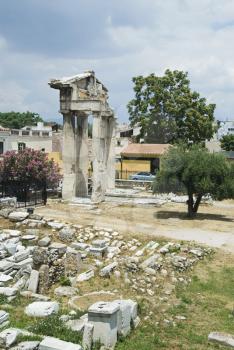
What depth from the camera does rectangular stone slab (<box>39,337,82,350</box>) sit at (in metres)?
8.73

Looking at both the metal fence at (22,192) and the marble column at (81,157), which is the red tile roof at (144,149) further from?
the metal fence at (22,192)

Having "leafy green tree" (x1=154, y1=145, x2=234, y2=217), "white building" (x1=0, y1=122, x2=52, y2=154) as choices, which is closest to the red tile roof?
"white building" (x1=0, y1=122, x2=52, y2=154)

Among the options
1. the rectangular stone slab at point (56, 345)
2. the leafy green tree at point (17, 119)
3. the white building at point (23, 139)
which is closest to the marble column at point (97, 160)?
the white building at point (23, 139)

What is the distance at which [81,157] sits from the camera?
33656 millimetres

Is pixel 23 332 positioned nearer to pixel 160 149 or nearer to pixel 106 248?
pixel 106 248

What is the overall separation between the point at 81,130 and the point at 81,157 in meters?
1.95

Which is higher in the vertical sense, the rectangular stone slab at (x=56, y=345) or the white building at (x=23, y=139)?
the white building at (x=23, y=139)

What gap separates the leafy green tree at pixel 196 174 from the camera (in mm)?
25203

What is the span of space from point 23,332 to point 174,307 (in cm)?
507

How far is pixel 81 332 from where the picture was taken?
32.5ft

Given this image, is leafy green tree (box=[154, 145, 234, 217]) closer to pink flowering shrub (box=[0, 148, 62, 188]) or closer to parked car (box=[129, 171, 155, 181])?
pink flowering shrub (box=[0, 148, 62, 188])

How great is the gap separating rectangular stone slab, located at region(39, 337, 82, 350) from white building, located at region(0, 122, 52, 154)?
41.5 metres

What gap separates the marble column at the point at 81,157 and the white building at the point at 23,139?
17.1 meters

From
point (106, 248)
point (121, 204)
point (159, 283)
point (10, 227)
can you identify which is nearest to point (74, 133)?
point (121, 204)
